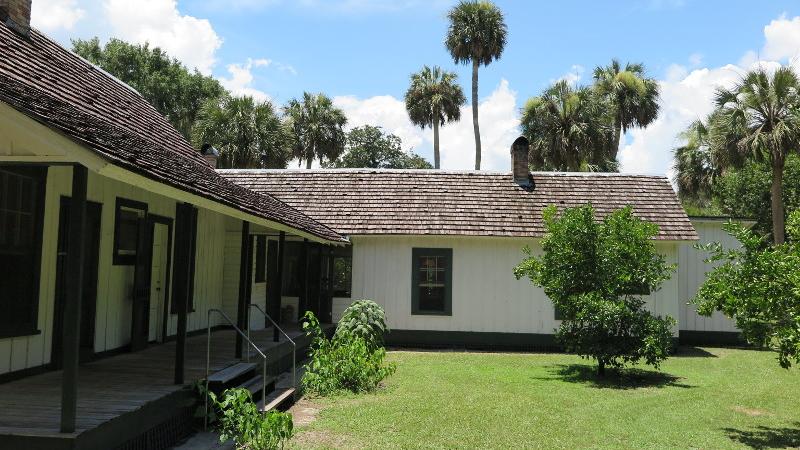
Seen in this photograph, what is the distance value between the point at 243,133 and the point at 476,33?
45.5 ft

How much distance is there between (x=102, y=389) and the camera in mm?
6594

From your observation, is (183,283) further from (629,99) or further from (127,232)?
(629,99)

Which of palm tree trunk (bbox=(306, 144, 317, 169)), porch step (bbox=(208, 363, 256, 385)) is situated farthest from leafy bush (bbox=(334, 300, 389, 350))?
palm tree trunk (bbox=(306, 144, 317, 169))

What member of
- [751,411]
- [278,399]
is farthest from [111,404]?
[751,411]

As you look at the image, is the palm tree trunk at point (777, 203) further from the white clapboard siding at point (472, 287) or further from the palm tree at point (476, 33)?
the palm tree at point (476, 33)

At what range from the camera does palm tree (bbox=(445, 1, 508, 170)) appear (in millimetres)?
35250

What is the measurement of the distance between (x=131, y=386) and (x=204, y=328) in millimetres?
5956

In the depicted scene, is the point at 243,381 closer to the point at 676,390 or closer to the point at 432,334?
the point at 676,390

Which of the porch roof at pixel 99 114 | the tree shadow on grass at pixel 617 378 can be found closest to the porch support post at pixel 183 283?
the porch roof at pixel 99 114

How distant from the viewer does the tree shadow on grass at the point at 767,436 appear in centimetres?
741

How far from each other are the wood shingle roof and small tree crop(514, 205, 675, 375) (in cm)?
453

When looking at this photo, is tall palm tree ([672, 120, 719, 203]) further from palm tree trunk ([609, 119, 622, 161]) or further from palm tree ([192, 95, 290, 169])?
palm tree ([192, 95, 290, 169])

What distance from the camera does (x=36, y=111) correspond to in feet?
15.6

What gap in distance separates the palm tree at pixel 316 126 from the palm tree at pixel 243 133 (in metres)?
6.38
